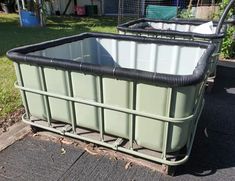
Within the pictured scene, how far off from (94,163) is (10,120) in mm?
1167

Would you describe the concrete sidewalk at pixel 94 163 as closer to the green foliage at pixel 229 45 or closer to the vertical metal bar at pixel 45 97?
the vertical metal bar at pixel 45 97

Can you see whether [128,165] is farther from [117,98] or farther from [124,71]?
[124,71]

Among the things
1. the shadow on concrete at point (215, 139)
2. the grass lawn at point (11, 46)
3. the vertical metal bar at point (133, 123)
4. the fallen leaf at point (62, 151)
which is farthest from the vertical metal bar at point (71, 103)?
the grass lawn at point (11, 46)

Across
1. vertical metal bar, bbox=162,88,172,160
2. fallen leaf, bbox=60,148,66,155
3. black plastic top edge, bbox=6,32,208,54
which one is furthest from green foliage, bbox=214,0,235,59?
fallen leaf, bbox=60,148,66,155

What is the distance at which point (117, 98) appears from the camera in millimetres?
1828

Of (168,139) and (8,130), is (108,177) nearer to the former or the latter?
(168,139)

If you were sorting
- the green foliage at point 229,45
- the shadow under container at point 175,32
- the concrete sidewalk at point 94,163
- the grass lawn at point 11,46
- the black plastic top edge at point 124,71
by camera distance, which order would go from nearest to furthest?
the black plastic top edge at point 124,71
the concrete sidewalk at point 94,163
the grass lawn at point 11,46
the shadow under container at point 175,32
the green foliage at point 229,45

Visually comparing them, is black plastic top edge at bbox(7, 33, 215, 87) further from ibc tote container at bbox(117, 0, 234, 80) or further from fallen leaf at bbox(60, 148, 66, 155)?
ibc tote container at bbox(117, 0, 234, 80)

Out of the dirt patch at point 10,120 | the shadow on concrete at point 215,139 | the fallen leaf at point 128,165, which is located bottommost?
the shadow on concrete at point 215,139

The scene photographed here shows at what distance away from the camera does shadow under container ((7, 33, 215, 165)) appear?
5.41ft

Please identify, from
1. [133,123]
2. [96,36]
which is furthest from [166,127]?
[96,36]

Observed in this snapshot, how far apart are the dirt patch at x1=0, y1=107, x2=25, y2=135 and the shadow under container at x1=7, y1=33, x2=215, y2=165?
331 mm

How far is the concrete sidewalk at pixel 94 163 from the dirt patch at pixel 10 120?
0.36 metres

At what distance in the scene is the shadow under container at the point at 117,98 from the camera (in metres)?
1.65
